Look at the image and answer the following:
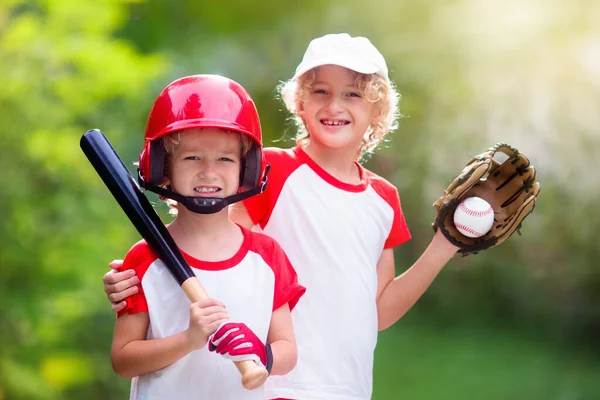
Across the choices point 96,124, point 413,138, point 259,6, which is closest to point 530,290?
point 413,138

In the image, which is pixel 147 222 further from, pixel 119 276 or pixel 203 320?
pixel 203 320

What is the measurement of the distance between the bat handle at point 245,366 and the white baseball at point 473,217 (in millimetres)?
1087

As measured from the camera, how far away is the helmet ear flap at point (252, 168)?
2365mm

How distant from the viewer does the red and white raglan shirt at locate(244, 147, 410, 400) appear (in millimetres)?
2748

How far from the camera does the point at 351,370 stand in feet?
9.17

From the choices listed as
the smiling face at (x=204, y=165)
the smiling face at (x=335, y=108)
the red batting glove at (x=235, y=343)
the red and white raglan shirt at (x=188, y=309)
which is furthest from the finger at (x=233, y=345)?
the smiling face at (x=335, y=108)

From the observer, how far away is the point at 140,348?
2.20 m

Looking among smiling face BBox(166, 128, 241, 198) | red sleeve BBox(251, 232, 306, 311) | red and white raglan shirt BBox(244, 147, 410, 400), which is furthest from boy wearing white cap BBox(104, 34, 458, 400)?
smiling face BBox(166, 128, 241, 198)

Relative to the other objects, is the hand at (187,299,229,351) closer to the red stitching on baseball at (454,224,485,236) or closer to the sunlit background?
the red stitching on baseball at (454,224,485,236)

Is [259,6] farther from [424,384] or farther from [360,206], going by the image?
[360,206]

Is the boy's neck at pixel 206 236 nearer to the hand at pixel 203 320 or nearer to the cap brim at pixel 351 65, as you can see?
the hand at pixel 203 320

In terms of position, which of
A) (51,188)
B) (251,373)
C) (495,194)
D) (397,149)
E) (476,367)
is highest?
(397,149)

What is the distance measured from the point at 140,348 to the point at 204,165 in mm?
484

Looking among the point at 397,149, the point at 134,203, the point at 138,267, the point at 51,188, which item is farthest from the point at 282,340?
the point at 397,149
